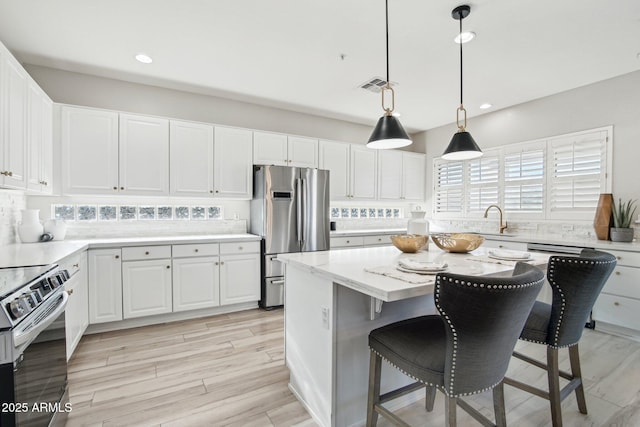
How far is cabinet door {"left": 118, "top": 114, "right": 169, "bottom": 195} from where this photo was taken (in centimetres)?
335

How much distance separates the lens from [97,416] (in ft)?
6.05

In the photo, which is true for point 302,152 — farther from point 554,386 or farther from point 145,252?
point 554,386

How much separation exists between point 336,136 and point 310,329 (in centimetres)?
376

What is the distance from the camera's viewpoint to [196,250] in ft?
Answer: 11.3

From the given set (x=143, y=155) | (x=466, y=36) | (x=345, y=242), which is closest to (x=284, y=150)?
(x=345, y=242)

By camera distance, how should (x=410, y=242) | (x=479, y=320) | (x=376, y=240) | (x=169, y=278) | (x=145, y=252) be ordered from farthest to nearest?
1. (x=376, y=240)
2. (x=169, y=278)
3. (x=145, y=252)
4. (x=410, y=242)
5. (x=479, y=320)

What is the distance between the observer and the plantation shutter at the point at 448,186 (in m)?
5.13

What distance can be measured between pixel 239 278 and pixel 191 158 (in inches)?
59.7

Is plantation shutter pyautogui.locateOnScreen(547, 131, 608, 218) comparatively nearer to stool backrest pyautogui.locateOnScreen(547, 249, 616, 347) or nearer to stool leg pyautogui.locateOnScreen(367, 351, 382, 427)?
stool backrest pyautogui.locateOnScreen(547, 249, 616, 347)

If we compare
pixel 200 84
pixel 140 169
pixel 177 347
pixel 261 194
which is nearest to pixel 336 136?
pixel 261 194

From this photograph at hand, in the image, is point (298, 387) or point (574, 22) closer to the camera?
point (298, 387)

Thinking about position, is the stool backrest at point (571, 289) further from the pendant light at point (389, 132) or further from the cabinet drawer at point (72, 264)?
the cabinet drawer at point (72, 264)

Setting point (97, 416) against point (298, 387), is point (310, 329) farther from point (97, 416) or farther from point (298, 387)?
point (97, 416)

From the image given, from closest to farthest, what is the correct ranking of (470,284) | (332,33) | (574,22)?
(470,284) < (574,22) < (332,33)
